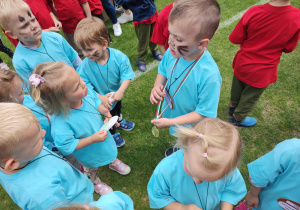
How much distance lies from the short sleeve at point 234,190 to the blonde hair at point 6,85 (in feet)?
6.43

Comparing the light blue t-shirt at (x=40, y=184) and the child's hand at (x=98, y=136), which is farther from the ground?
the light blue t-shirt at (x=40, y=184)

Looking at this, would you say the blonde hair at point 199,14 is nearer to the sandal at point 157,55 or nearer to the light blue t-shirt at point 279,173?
the light blue t-shirt at point 279,173

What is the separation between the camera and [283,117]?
3098 millimetres

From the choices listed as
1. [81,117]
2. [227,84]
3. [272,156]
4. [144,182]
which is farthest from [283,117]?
[81,117]

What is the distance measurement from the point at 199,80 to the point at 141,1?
7.68 ft

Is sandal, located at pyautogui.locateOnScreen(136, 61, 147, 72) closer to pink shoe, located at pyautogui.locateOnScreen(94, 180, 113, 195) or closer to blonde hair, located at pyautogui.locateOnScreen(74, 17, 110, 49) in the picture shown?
blonde hair, located at pyautogui.locateOnScreen(74, 17, 110, 49)

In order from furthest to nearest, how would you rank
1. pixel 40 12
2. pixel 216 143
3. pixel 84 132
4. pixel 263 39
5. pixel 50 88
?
pixel 40 12 → pixel 263 39 → pixel 84 132 → pixel 50 88 → pixel 216 143

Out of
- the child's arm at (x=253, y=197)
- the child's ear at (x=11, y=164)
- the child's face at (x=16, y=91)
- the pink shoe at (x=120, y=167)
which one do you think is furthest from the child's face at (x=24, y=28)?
the child's arm at (x=253, y=197)

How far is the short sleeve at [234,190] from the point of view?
1.49m

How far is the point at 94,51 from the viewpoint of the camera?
7.24 feet

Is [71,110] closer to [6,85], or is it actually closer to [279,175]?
[6,85]

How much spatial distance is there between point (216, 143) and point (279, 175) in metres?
0.68

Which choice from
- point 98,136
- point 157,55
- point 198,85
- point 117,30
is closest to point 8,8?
point 98,136

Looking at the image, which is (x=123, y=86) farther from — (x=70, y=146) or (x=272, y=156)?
(x=272, y=156)
